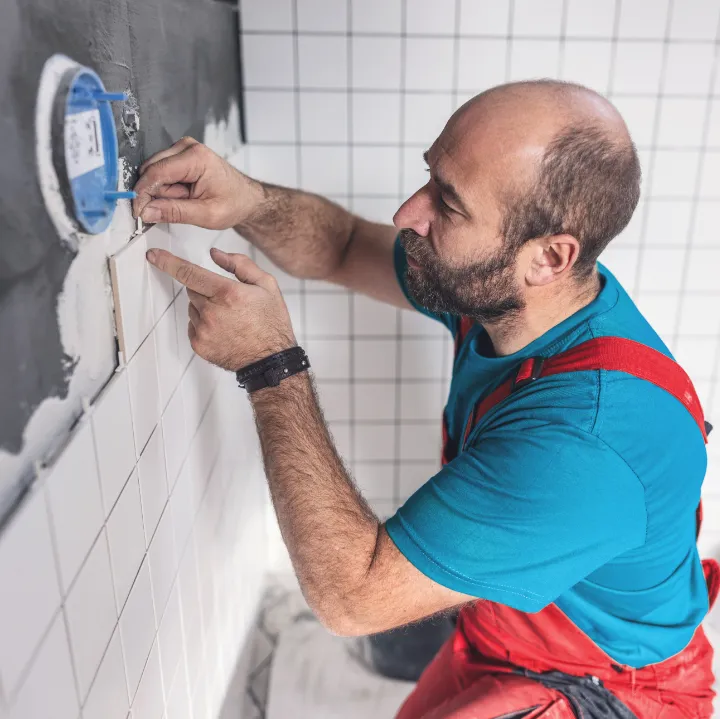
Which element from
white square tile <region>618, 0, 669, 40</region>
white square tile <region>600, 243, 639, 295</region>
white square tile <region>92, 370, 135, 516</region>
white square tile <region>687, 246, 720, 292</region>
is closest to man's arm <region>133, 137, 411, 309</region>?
white square tile <region>92, 370, 135, 516</region>

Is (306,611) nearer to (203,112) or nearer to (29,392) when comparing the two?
(203,112)

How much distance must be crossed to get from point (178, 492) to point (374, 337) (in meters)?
0.93

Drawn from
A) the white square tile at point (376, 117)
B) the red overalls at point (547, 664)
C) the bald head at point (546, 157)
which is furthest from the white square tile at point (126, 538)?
the white square tile at point (376, 117)

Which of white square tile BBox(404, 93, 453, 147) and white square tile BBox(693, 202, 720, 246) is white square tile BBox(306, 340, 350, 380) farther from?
white square tile BBox(693, 202, 720, 246)

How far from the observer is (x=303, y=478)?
3.04ft

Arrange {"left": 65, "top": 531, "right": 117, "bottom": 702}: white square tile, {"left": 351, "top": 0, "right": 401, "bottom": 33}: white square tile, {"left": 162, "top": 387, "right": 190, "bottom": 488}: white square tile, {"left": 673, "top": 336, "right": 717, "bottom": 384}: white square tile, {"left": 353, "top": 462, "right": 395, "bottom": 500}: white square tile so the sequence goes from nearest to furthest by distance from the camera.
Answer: {"left": 65, "top": 531, "right": 117, "bottom": 702}: white square tile, {"left": 162, "top": 387, "right": 190, "bottom": 488}: white square tile, {"left": 351, "top": 0, "right": 401, "bottom": 33}: white square tile, {"left": 673, "top": 336, "right": 717, "bottom": 384}: white square tile, {"left": 353, "top": 462, "right": 395, "bottom": 500}: white square tile

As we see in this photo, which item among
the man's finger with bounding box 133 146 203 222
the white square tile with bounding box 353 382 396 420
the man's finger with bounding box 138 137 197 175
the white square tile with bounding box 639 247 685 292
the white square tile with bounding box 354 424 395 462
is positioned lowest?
the white square tile with bounding box 354 424 395 462

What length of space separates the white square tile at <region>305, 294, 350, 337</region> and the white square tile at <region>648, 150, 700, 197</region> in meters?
0.87

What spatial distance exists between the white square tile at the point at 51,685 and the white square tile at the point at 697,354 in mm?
1788

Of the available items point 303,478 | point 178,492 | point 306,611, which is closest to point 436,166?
point 303,478

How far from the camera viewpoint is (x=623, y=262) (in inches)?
74.8

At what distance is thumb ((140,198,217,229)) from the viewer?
945 mm

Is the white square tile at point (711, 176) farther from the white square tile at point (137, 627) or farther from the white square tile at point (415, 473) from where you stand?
the white square tile at point (137, 627)

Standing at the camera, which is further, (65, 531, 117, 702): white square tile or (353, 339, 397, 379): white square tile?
(353, 339, 397, 379): white square tile
